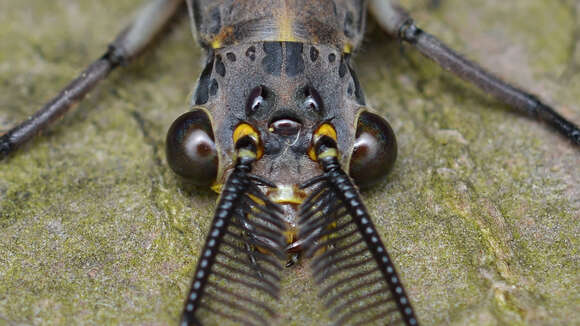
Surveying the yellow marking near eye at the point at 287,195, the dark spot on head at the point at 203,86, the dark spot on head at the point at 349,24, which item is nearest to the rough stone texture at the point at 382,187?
the yellow marking near eye at the point at 287,195

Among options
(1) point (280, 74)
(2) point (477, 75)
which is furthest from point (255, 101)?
(2) point (477, 75)

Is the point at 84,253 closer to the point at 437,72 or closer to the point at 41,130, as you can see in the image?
the point at 41,130

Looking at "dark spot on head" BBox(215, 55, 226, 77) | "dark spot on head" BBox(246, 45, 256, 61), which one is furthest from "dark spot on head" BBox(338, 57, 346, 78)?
"dark spot on head" BBox(215, 55, 226, 77)

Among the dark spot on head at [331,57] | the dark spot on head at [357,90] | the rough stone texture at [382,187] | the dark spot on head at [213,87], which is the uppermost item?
the dark spot on head at [331,57]

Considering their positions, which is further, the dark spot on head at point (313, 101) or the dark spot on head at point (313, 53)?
the dark spot on head at point (313, 53)

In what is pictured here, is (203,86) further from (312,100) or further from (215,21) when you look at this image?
(312,100)

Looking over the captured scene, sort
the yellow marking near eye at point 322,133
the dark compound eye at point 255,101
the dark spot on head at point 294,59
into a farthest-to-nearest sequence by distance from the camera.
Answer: the dark spot on head at point 294,59, the dark compound eye at point 255,101, the yellow marking near eye at point 322,133

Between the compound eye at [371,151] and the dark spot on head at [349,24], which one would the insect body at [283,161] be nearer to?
the compound eye at [371,151]
